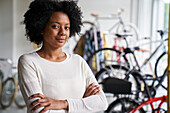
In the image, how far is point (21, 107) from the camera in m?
4.43

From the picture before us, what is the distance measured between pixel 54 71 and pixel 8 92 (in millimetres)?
3495

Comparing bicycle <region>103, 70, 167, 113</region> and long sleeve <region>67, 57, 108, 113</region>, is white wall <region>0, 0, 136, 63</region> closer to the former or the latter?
bicycle <region>103, 70, 167, 113</region>

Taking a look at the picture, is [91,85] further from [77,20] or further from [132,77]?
[132,77]

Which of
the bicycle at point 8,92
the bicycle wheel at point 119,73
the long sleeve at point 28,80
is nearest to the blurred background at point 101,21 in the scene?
the bicycle at point 8,92

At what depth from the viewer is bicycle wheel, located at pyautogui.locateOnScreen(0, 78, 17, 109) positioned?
434 cm

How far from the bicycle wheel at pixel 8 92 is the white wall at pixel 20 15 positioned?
166 centimetres

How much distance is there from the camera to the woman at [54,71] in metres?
1.19

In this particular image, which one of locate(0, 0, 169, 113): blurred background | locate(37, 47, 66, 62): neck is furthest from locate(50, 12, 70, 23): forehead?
locate(0, 0, 169, 113): blurred background

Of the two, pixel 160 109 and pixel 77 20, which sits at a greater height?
pixel 77 20

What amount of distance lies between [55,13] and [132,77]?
2.26 metres

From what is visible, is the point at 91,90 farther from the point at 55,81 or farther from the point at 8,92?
the point at 8,92

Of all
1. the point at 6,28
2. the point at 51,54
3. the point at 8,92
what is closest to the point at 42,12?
the point at 51,54

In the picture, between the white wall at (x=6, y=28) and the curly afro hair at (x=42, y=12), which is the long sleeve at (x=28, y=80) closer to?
the curly afro hair at (x=42, y=12)

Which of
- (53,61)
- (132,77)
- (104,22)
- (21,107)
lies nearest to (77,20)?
(53,61)
